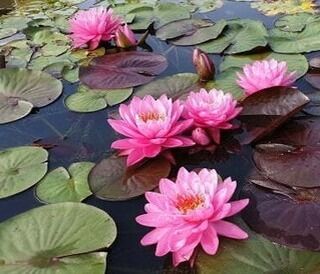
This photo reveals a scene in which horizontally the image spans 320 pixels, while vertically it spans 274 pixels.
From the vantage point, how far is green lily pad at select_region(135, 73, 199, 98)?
1739mm

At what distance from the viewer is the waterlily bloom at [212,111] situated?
4.41 ft

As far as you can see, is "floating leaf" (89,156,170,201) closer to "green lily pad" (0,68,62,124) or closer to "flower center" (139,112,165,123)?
"flower center" (139,112,165,123)

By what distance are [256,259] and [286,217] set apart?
0.13 metres

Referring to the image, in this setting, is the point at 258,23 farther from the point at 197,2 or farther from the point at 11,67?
the point at 11,67

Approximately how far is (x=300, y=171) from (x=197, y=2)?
157cm

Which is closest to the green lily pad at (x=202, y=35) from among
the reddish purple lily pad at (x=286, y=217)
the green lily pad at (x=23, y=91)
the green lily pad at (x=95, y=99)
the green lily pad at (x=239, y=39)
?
the green lily pad at (x=239, y=39)

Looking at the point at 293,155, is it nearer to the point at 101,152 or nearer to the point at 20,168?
the point at 101,152

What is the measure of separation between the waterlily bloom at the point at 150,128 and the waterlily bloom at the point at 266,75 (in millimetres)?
291

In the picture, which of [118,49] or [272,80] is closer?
[272,80]

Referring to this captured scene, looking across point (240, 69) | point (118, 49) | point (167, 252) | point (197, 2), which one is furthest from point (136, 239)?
point (197, 2)

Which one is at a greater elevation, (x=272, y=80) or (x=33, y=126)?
(x=272, y=80)

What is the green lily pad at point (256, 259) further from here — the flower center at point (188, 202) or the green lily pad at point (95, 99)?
the green lily pad at point (95, 99)

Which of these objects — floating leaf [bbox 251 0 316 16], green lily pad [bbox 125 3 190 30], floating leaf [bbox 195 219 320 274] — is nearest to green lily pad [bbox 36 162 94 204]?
floating leaf [bbox 195 219 320 274]

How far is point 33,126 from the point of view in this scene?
5.55 ft
